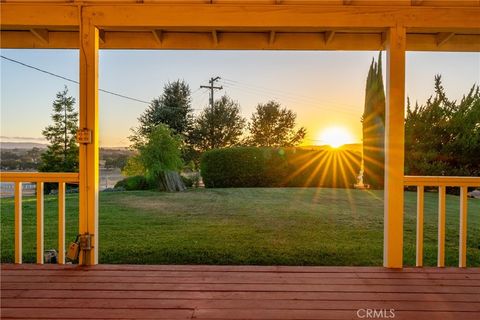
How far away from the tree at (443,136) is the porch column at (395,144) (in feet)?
28.7

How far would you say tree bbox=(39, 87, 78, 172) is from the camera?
42.8ft

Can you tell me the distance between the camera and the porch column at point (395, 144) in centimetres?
267

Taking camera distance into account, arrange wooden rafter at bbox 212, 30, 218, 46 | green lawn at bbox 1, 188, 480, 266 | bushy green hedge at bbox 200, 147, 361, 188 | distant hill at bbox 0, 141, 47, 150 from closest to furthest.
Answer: wooden rafter at bbox 212, 30, 218, 46 → green lawn at bbox 1, 188, 480, 266 → distant hill at bbox 0, 141, 47, 150 → bushy green hedge at bbox 200, 147, 361, 188

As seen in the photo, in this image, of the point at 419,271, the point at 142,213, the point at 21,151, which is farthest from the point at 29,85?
the point at 419,271

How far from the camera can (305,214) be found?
6566 mm

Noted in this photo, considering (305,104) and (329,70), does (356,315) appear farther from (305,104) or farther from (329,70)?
(305,104)

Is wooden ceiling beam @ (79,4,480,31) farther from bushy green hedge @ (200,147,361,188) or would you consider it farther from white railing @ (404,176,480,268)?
bushy green hedge @ (200,147,361,188)

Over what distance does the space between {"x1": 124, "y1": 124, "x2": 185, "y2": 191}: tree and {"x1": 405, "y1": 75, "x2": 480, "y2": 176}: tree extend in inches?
270

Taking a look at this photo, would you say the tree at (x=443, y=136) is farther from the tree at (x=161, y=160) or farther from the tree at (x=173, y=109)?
the tree at (x=173, y=109)

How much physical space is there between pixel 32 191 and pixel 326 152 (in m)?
9.62

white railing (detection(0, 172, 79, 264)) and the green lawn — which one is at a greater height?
white railing (detection(0, 172, 79, 264))

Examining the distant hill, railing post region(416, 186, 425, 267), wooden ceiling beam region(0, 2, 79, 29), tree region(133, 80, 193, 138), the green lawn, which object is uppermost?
tree region(133, 80, 193, 138)

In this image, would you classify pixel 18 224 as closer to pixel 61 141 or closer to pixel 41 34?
pixel 41 34

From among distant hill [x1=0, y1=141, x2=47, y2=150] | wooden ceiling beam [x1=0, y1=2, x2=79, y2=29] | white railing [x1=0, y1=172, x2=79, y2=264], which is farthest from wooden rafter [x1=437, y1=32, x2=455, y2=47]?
distant hill [x1=0, y1=141, x2=47, y2=150]
